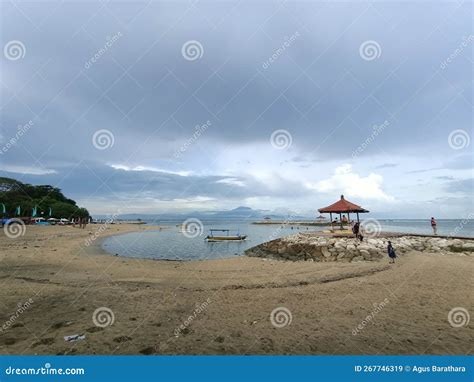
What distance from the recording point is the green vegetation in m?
68.7

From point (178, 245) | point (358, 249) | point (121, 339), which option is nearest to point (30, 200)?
point (178, 245)

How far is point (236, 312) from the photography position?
A: 737cm

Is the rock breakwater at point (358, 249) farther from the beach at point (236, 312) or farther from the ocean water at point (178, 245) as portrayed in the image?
the beach at point (236, 312)

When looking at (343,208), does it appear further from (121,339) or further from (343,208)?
(121,339)

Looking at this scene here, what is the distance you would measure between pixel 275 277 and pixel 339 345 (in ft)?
23.3

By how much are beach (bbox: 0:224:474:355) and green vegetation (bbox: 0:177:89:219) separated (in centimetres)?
7223

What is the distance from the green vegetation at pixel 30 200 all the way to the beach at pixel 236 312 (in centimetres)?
7223

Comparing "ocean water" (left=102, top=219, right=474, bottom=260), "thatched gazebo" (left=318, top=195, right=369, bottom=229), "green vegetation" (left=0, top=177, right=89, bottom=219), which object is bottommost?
"ocean water" (left=102, top=219, right=474, bottom=260)

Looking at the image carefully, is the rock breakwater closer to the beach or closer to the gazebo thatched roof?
the gazebo thatched roof

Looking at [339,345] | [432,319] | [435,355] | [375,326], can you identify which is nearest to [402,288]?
[432,319]

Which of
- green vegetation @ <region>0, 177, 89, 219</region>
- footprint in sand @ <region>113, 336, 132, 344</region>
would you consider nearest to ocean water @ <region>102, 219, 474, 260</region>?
footprint in sand @ <region>113, 336, 132, 344</region>

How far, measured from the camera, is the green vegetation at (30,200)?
225 ft

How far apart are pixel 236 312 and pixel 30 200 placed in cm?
9029

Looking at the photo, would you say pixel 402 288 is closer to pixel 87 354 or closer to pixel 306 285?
pixel 306 285
